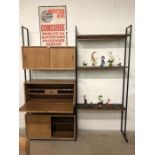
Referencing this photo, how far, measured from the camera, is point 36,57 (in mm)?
3402

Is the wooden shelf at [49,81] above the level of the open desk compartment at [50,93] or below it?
above

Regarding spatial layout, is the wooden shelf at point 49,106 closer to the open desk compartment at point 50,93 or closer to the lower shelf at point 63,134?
the open desk compartment at point 50,93

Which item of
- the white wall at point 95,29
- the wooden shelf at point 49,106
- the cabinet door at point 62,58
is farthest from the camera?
the white wall at point 95,29

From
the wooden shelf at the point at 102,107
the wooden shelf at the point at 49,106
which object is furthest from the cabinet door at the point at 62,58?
the wooden shelf at the point at 102,107

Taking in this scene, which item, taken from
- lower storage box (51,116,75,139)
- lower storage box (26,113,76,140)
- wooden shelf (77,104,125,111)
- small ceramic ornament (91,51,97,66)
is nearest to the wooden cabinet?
small ceramic ornament (91,51,97,66)

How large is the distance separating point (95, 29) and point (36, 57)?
47.0 inches

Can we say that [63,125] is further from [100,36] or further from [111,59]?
[100,36]

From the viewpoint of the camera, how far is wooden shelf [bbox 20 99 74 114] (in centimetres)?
306

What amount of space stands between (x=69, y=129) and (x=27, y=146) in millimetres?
2256

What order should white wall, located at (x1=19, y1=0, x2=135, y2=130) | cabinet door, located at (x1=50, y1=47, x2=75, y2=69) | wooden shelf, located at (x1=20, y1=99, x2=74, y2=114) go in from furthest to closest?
white wall, located at (x1=19, y1=0, x2=135, y2=130)
cabinet door, located at (x1=50, y1=47, x2=75, y2=69)
wooden shelf, located at (x1=20, y1=99, x2=74, y2=114)

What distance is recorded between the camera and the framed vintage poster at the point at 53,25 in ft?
11.6

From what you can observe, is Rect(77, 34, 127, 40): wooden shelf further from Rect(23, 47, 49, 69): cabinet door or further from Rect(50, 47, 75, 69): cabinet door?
Rect(23, 47, 49, 69): cabinet door

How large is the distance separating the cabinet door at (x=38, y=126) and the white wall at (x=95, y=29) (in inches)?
25.6

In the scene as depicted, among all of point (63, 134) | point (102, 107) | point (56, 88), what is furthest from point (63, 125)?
point (102, 107)
